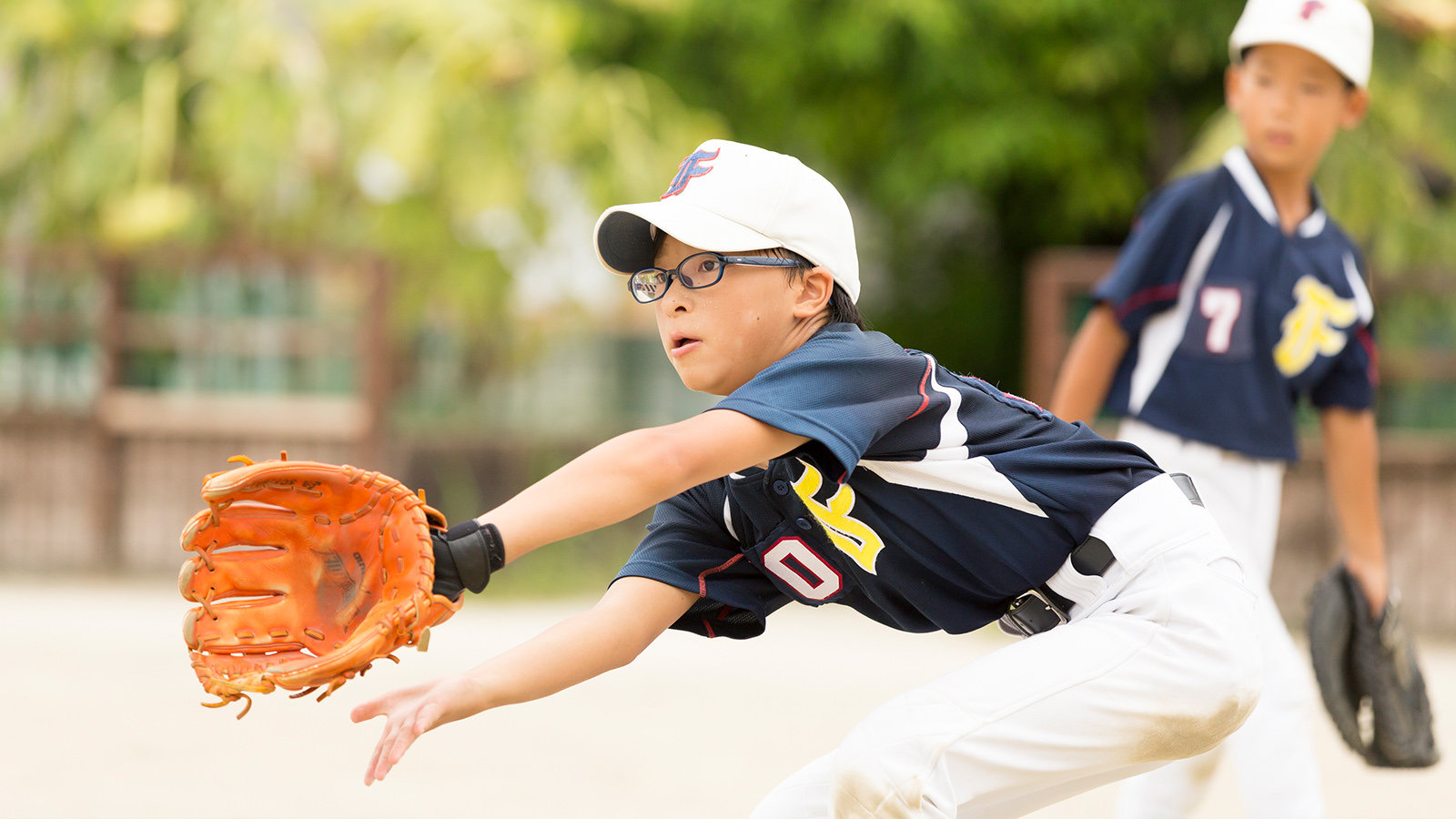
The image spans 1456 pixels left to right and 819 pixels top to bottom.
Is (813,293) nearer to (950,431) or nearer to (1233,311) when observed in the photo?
(950,431)

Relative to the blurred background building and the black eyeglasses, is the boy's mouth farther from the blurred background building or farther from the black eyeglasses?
the blurred background building

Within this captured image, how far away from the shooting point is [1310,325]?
3.31m

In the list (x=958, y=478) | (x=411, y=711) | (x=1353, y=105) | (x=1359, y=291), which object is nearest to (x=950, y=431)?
(x=958, y=478)

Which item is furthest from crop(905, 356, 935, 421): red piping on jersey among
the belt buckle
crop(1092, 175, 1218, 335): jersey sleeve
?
crop(1092, 175, 1218, 335): jersey sleeve

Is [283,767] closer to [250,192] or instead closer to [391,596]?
[391,596]

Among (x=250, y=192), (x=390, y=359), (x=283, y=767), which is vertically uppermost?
(x=250, y=192)

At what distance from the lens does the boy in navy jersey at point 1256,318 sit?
3.21m

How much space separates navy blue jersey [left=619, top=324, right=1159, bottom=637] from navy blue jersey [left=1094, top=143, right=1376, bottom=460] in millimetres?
1048

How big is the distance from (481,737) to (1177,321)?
2.55 meters

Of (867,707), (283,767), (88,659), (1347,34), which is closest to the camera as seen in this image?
(1347,34)

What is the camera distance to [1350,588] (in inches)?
136

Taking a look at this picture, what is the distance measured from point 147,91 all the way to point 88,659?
3836mm

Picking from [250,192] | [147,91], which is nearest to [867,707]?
[250,192]

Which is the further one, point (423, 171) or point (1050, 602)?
point (423, 171)
